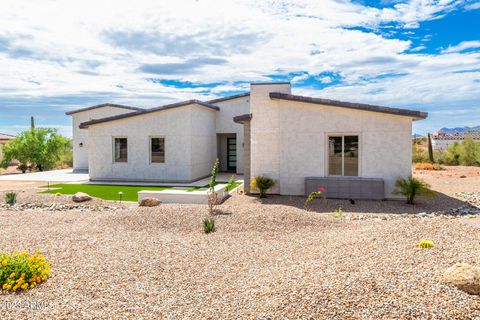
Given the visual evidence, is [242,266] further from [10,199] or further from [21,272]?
[10,199]

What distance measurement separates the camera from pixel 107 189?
54.3 ft

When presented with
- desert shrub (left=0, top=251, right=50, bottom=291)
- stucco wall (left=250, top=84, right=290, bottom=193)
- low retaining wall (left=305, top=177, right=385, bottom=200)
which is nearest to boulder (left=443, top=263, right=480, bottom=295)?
desert shrub (left=0, top=251, right=50, bottom=291)

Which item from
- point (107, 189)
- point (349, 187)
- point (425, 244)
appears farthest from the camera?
point (107, 189)

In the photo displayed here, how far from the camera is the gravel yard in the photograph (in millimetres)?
4734

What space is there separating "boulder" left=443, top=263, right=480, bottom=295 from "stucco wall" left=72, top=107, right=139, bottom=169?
23.6 metres

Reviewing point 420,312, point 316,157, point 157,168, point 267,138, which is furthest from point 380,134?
point 157,168

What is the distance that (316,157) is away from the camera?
1385 cm

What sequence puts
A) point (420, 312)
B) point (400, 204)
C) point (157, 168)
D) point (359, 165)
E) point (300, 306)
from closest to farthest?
point (420, 312), point (300, 306), point (400, 204), point (359, 165), point (157, 168)

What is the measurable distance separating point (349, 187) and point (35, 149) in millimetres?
24953

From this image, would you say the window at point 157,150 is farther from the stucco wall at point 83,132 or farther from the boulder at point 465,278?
the boulder at point 465,278

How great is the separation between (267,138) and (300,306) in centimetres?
1014

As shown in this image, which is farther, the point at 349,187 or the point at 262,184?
the point at 262,184

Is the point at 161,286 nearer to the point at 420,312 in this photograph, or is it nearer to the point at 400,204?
the point at 420,312

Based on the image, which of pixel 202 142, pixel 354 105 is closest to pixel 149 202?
pixel 354 105
